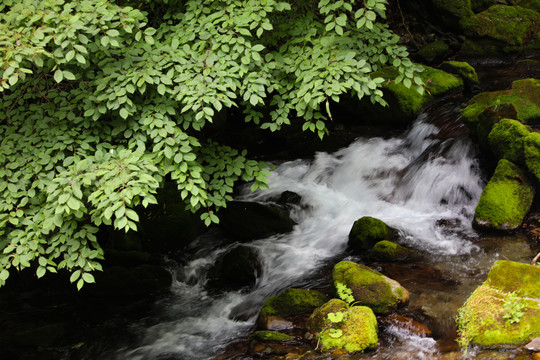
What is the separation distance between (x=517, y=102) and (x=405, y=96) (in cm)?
196

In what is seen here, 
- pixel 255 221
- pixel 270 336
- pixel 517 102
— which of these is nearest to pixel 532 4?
pixel 517 102

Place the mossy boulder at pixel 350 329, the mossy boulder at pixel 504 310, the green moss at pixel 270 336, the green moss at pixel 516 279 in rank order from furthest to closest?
1. the green moss at pixel 270 336
2. the mossy boulder at pixel 350 329
3. the green moss at pixel 516 279
4. the mossy boulder at pixel 504 310

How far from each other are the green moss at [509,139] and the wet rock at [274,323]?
378 cm

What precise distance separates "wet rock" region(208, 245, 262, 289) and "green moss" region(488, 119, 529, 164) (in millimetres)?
3634

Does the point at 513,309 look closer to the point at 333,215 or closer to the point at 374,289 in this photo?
the point at 374,289

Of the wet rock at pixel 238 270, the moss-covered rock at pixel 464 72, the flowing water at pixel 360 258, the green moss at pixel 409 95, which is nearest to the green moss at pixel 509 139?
the flowing water at pixel 360 258

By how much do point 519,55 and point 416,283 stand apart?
856 centimetres

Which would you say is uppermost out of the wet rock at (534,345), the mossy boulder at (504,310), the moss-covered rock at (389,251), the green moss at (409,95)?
the green moss at (409,95)

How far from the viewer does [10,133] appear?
169 inches

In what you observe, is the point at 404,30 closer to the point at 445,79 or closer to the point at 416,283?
the point at 445,79

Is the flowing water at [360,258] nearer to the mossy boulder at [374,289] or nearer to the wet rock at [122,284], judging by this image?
the mossy boulder at [374,289]

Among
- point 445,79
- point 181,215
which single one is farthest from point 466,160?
point 181,215

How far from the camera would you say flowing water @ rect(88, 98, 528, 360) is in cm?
506

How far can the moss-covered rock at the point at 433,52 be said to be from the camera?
11.6m
